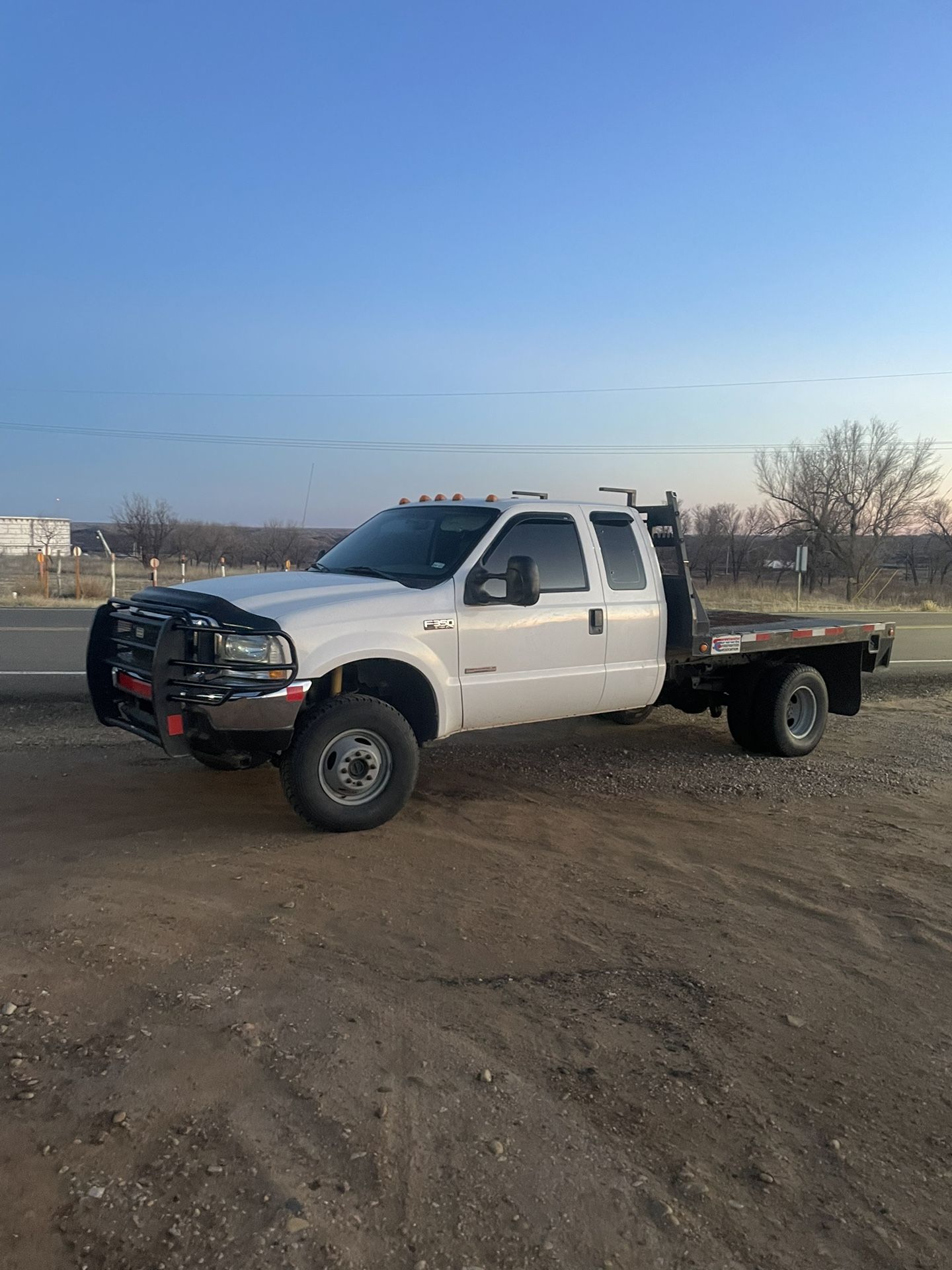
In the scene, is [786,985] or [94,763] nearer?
[786,985]

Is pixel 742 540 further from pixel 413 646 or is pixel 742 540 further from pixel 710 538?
pixel 413 646

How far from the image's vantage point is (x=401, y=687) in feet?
20.6

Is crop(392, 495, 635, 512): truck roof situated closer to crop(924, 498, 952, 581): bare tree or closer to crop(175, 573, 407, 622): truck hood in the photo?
crop(175, 573, 407, 622): truck hood

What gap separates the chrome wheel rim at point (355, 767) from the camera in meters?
5.72

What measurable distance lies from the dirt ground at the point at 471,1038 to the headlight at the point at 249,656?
1.01 m

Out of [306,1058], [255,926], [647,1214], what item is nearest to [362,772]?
[255,926]

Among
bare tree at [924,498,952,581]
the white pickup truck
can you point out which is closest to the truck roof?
the white pickup truck

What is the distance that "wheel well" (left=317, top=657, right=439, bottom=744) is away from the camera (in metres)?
6.13

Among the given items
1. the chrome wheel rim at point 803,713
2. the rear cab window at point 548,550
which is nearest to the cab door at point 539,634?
the rear cab window at point 548,550

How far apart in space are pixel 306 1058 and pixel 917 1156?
77.8 inches

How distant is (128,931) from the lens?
4.23m

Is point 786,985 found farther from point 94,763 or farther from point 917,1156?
point 94,763

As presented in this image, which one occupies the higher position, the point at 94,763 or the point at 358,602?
the point at 358,602

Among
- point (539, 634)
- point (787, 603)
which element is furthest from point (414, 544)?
point (787, 603)
